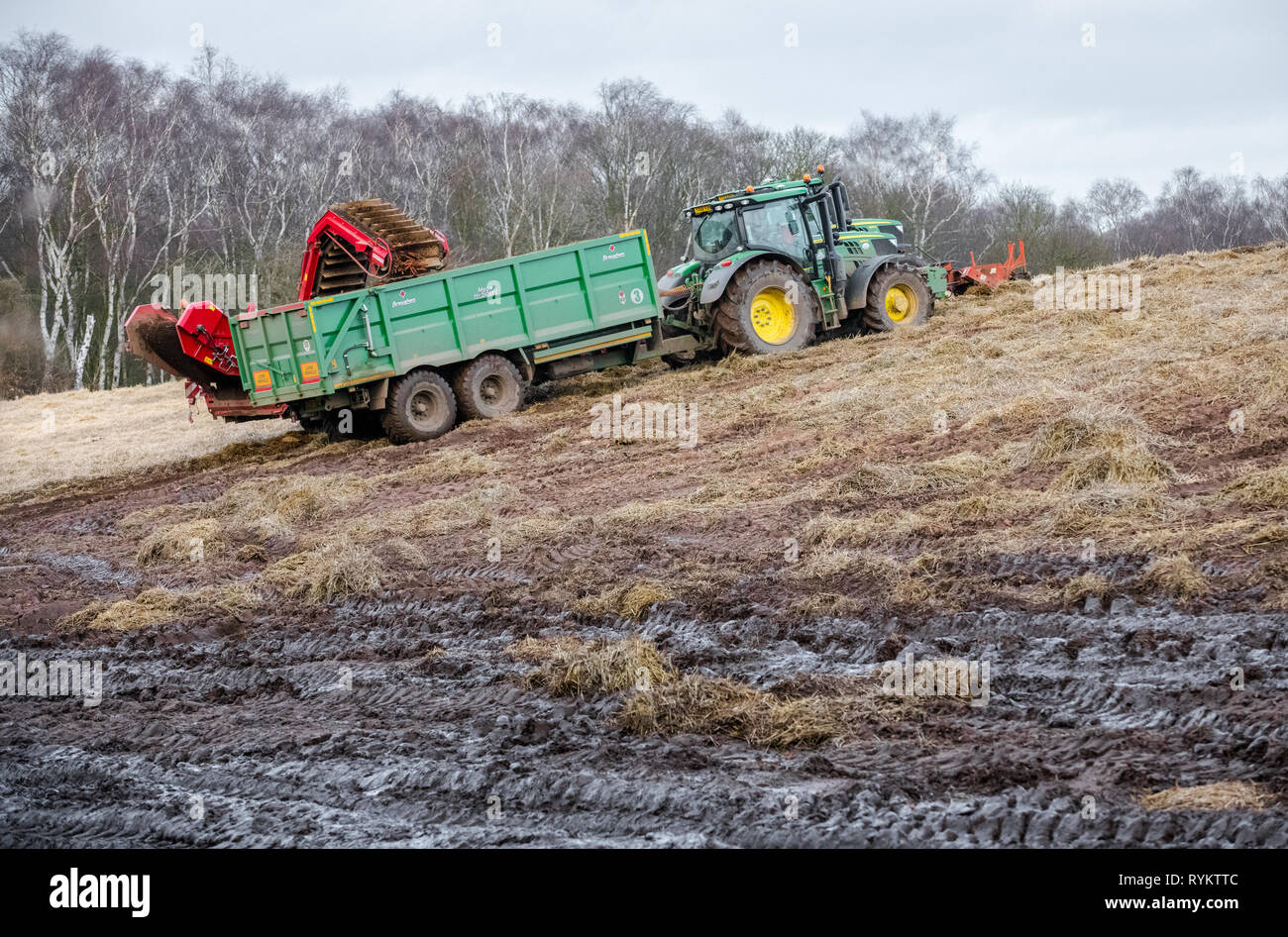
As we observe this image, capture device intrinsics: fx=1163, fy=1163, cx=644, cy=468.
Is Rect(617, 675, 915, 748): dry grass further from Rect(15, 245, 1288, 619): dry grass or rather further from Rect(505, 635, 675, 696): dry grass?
Rect(15, 245, 1288, 619): dry grass

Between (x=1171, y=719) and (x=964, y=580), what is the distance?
6.93 feet

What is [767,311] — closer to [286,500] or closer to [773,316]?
[773,316]

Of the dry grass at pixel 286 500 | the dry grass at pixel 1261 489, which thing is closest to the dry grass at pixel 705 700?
the dry grass at pixel 1261 489

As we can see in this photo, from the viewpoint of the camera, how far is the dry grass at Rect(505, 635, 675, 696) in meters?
5.22

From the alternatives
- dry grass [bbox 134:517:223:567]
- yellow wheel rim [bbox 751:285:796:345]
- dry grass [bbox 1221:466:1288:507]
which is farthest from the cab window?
dry grass [bbox 1221:466:1288:507]

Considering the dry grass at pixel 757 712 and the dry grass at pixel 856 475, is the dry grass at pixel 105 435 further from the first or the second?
the dry grass at pixel 757 712

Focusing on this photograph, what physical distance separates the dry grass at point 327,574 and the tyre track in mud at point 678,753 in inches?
55.6

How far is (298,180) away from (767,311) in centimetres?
2539

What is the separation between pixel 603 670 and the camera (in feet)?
17.3

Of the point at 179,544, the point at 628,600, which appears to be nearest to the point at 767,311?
the point at 179,544

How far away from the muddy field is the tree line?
22.8 m

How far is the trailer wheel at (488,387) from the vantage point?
14.5 metres
